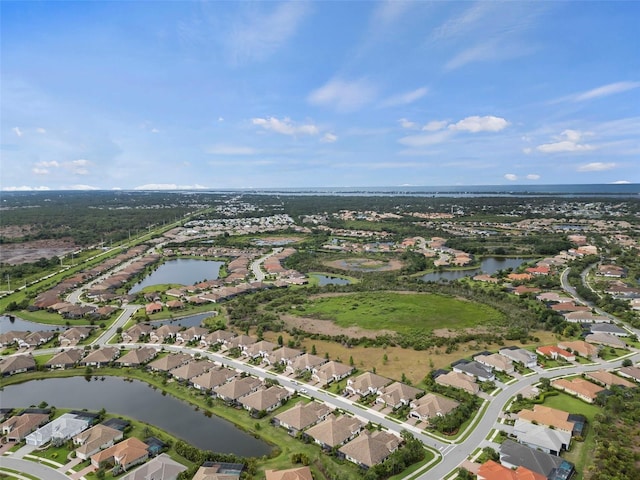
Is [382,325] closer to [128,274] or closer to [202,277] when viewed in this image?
[202,277]

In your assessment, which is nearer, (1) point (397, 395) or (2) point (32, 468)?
(2) point (32, 468)

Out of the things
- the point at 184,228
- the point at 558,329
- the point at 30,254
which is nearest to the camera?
the point at 558,329

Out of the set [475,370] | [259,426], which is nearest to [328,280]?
[475,370]

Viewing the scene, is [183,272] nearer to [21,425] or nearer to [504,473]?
[21,425]

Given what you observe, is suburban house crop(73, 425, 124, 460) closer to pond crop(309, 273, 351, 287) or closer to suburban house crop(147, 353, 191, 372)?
suburban house crop(147, 353, 191, 372)

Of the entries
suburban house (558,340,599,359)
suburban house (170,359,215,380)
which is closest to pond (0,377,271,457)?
suburban house (170,359,215,380)

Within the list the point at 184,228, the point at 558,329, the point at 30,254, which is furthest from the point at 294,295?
the point at 184,228

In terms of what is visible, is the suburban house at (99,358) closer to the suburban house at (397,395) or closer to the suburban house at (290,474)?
the suburban house at (290,474)
